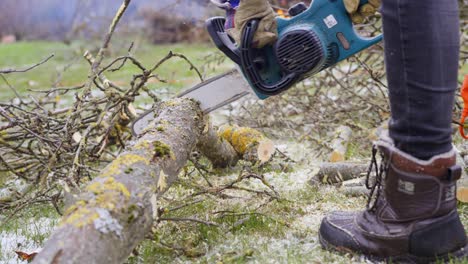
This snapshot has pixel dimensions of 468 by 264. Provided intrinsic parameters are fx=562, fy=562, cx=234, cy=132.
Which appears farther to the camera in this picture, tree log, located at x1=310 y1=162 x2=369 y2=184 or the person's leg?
tree log, located at x1=310 y1=162 x2=369 y2=184

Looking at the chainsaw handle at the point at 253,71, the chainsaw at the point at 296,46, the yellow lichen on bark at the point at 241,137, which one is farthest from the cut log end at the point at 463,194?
the yellow lichen on bark at the point at 241,137

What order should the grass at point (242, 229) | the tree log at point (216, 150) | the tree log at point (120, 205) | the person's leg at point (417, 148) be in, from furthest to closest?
the tree log at point (216, 150) → the grass at point (242, 229) → the person's leg at point (417, 148) → the tree log at point (120, 205)

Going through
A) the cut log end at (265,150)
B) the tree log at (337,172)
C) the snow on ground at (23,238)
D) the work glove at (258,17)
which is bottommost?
the cut log end at (265,150)

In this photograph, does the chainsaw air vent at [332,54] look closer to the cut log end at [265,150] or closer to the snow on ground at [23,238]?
the cut log end at [265,150]

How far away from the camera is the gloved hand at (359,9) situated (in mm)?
1868

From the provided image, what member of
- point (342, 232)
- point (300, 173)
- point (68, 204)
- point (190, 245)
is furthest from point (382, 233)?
point (300, 173)

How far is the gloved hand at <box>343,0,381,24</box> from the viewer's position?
6.13 ft

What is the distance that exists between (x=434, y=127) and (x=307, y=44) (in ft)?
2.12

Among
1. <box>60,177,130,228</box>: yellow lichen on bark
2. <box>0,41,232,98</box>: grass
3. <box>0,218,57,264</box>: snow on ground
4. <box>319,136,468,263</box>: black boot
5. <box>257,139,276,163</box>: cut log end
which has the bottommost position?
<box>0,41,232,98</box>: grass

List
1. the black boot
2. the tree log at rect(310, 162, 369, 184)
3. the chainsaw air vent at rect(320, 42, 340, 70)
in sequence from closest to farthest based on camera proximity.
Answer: the black boot
the chainsaw air vent at rect(320, 42, 340, 70)
the tree log at rect(310, 162, 369, 184)

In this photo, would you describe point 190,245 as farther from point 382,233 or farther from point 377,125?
point 377,125

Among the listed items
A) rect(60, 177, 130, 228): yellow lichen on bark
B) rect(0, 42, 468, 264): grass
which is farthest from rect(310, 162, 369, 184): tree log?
rect(60, 177, 130, 228): yellow lichen on bark

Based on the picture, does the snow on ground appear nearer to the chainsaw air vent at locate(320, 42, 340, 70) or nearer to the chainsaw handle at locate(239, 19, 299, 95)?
the chainsaw handle at locate(239, 19, 299, 95)

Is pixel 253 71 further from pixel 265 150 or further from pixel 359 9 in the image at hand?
pixel 265 150
